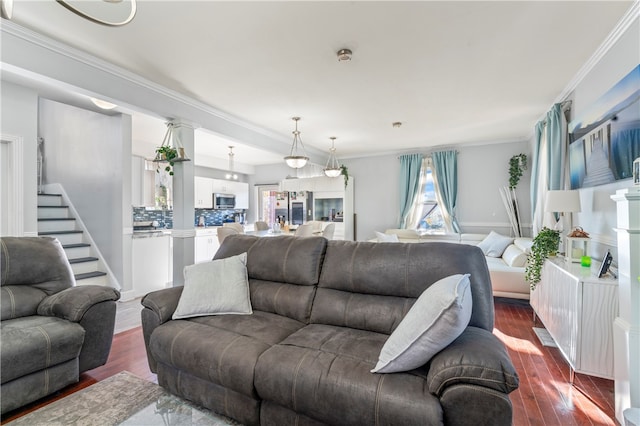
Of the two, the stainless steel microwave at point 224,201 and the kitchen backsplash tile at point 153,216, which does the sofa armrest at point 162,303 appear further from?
the stainless steel microwave at point 224,201

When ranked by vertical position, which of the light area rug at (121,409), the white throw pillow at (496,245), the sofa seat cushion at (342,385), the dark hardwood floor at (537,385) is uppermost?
the white throw pillow at (496,245)

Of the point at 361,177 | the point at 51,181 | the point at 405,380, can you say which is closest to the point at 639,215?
the point at 405,380

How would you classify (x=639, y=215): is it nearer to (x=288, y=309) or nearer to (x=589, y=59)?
(x=589, y=59)

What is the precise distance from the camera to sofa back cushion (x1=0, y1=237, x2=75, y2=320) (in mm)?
2059

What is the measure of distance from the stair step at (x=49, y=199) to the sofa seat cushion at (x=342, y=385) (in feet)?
15.8

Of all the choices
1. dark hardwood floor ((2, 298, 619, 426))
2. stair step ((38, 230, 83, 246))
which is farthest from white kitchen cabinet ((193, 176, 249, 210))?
dark hardwood floor ((2, 298, 619, 426))

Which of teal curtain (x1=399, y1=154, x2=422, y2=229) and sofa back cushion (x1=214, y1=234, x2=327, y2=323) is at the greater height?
teal curtain (x1=399, y1=154, x2=422, y2=229)

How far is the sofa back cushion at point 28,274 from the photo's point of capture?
206 cm

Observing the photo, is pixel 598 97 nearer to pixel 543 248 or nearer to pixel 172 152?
pixel 543 248

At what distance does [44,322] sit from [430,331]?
2.42m

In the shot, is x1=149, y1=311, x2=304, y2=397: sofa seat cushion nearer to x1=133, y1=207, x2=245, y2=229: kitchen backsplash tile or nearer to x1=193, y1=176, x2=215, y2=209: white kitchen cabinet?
x1=133, y1=207, x2=245, y2=229: kitchen backsplash tile

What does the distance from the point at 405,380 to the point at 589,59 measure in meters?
3.25

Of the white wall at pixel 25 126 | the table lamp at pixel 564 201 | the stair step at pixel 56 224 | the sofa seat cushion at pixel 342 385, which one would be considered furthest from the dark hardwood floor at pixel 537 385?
the stair step at pixel 56 224

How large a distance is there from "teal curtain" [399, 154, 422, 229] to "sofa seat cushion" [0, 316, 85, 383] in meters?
5.58
